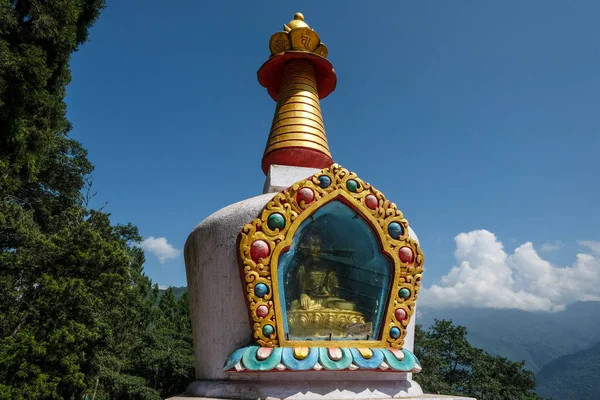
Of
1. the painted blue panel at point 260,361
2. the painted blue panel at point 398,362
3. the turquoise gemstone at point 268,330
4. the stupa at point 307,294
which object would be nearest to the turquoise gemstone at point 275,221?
the stupa at point 307,294

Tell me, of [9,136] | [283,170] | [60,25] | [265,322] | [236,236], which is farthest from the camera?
[60,25]

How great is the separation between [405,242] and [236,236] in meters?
1.77

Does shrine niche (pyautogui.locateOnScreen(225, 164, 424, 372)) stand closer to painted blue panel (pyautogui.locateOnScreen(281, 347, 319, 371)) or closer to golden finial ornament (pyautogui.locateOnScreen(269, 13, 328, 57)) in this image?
painted blue panel (pyautogui.locateOnScreen(281, 347, 319, 371))

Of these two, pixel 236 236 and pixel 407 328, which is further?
pixel 407 328

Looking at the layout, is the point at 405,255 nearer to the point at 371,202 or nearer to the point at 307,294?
the point at 371,202

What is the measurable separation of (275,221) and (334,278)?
1049mm

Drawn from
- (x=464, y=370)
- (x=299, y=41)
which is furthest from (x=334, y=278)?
(x=464, y=370)

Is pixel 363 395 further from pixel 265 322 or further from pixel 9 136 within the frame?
pixel 9 136

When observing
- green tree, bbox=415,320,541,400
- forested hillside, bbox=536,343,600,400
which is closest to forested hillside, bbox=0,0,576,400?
green tree, bbox=415,320,541,400

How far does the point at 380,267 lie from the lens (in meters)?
4.55

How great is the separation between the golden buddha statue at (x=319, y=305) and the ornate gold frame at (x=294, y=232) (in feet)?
1.06

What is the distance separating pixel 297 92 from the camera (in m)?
6.57

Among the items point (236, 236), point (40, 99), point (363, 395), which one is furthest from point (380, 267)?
point (40, 99)

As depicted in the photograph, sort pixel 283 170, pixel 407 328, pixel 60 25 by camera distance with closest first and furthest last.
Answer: pixel 407 328, pixel 283 170, pixel 60 25
